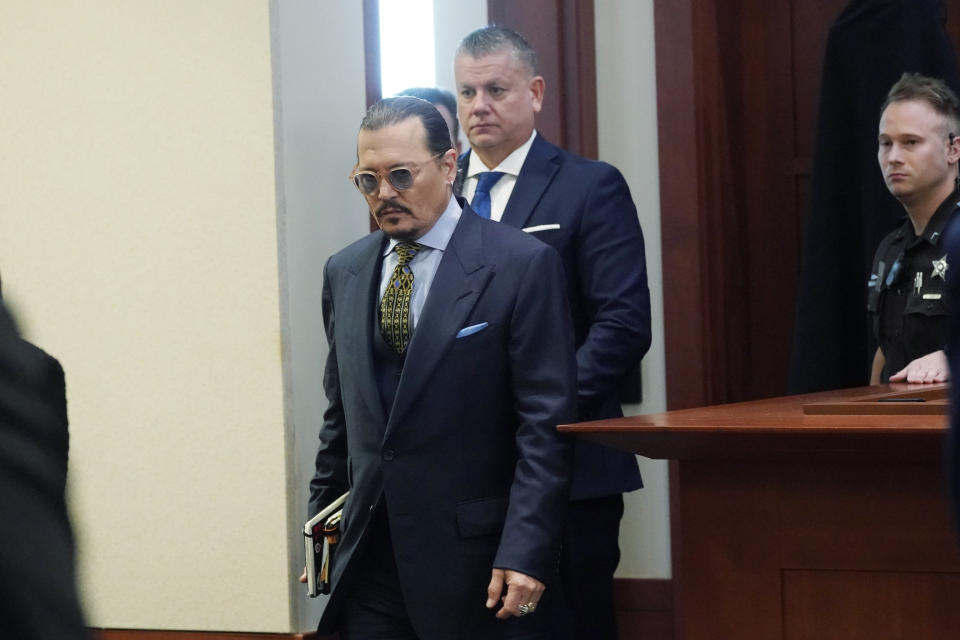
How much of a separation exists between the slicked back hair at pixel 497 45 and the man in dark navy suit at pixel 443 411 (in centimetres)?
75

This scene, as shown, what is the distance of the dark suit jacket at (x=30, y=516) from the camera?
84 centimetres

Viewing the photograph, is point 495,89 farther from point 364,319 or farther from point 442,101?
point 364,319

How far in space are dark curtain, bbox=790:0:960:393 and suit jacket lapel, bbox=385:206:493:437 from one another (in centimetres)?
182

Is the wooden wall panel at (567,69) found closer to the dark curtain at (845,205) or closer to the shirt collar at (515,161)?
the dark curtain at (845,205)

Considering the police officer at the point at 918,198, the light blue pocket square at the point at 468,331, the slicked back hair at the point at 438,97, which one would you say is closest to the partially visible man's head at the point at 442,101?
the slicked back hair at the point at 438,97

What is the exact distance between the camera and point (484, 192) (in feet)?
12.1

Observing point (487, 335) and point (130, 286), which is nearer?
point (487, 335)

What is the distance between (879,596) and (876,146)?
2262 mm

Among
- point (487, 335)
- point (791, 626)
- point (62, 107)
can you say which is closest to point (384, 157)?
point (487, 335)

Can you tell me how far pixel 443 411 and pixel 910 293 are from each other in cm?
156

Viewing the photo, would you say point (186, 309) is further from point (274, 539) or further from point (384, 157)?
point (384, 157)

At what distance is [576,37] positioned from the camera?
4.57m

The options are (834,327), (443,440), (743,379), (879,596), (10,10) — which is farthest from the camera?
(743,379)

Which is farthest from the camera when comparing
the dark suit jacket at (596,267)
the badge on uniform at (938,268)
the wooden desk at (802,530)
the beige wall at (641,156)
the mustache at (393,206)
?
the beige wall at (641,156)
